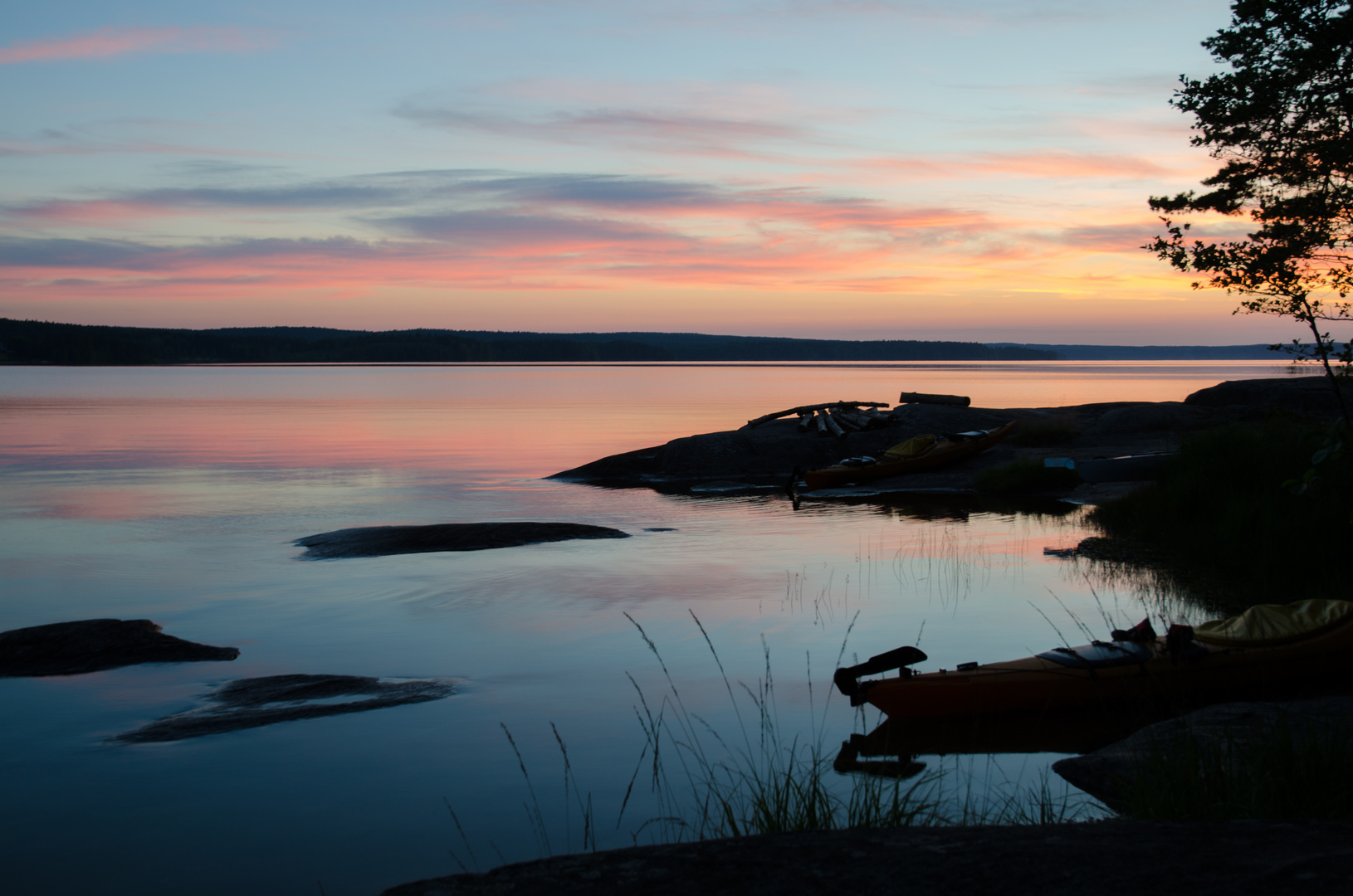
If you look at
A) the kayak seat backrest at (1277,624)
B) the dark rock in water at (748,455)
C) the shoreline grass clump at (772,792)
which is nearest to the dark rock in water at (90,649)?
the shoreline grass clump at (772,792)

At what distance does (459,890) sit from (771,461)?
2815cm

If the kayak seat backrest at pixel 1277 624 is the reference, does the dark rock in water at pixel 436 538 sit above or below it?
below

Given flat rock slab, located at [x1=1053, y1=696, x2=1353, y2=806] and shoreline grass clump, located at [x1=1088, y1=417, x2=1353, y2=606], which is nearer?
flat rock slab, located at [x1=1053, y1=696, x2=1353, y2=806]

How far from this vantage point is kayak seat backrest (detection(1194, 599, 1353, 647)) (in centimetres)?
936

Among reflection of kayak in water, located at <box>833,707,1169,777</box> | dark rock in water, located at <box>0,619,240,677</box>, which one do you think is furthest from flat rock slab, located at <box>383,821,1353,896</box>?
dark rock in water, located at <box>0,619,240,677</box>

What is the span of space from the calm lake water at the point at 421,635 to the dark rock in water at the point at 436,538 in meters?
0.67

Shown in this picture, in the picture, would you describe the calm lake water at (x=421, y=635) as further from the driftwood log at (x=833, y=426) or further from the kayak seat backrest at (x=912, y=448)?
the driftwood log at (x=833, y=426)

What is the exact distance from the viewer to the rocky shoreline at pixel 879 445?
100 ft

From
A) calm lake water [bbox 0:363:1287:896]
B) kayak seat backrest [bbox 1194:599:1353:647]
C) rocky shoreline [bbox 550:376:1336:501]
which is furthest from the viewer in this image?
rocky shoreline [bbox 550:376:1336:501]

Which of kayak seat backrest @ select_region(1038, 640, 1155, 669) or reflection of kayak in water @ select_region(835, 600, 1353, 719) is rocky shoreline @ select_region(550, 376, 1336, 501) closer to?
reflection of kayak in water @ select_region(835, 600, 1353, 719)

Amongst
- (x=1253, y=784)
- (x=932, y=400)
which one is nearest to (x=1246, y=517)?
(x=1253, y=784)

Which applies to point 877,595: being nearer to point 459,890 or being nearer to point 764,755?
point 764,755

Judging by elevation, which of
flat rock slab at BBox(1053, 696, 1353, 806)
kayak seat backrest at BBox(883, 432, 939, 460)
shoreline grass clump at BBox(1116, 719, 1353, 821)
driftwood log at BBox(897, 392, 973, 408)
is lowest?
flat rock slab at BBox(1053, 696, 1353, 806)

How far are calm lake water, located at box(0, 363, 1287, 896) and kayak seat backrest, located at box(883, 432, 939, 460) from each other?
4.22 meters
